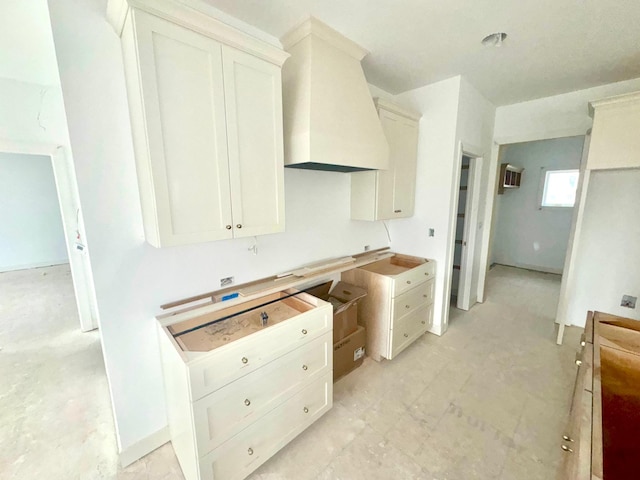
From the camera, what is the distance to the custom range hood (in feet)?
5.44

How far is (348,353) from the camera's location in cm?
225

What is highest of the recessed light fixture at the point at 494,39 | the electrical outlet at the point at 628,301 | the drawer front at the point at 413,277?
the recessed light fixture at the point at 494,39

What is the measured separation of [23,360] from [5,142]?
2122mm

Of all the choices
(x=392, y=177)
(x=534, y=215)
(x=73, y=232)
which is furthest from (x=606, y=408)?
(x=534, y=215)

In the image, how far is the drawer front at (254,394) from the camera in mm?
1263

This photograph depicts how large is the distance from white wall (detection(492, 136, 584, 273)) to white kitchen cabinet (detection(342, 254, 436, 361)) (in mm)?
3376

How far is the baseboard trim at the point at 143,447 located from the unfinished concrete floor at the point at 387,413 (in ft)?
0.13

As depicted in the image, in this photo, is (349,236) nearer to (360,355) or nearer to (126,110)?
(360,355)

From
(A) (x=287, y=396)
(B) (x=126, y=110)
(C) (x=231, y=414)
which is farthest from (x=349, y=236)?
(B) (x=126, y=110)

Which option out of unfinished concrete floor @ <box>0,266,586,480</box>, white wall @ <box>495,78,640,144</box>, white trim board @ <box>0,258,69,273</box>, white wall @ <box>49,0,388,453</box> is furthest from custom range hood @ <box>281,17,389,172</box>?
white trim board @ <box>0,258,69,273</box>

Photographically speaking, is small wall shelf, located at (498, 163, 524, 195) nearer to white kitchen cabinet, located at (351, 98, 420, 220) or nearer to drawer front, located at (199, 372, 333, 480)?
white kitchen cabinet, located at (351, 98, 420, 220)

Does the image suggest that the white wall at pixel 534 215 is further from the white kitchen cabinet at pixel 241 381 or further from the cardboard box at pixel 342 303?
the white kitchen cabinet at pixel 241 381

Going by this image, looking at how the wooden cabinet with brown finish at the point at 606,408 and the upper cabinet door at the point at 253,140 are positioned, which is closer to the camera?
the wooden cabinet with brown finish at the point at 606,408

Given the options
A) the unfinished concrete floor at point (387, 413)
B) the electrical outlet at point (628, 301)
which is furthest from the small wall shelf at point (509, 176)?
the unfinished concrete floor at point (387, 413)
